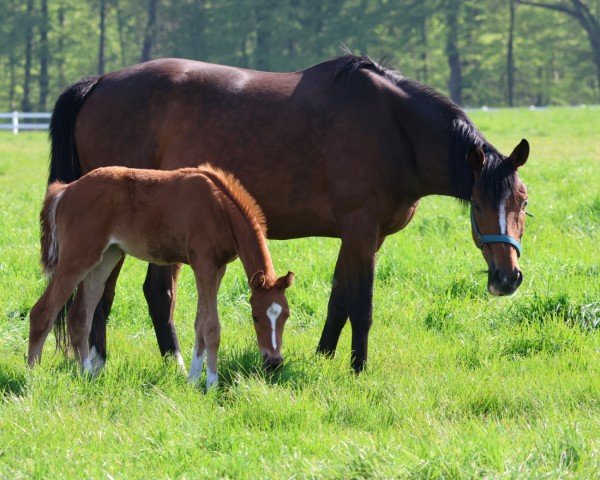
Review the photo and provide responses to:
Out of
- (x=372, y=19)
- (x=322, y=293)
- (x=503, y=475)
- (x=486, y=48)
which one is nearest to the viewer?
(x=503, y=475)

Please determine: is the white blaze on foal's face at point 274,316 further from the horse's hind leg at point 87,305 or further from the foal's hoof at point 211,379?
the horse's hind leg at point 87,305

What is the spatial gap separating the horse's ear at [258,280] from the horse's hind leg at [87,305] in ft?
4.05

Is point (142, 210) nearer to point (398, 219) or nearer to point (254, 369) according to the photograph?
point (254, 369)

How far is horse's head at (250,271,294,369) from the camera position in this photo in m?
5.08

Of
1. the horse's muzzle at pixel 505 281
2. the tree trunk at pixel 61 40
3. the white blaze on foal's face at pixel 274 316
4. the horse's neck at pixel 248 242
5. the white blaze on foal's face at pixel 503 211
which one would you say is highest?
the tree trunk at pixel 61 40

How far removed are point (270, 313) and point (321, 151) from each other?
163cm

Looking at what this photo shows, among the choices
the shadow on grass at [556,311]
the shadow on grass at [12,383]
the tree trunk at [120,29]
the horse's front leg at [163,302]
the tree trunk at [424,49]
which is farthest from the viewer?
the tree trunk at [120,29]

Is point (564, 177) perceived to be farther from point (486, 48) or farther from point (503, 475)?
point (486, 48)

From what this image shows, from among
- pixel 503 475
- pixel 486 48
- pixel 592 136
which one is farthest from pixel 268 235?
pixel 486 48

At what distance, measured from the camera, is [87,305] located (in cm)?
599

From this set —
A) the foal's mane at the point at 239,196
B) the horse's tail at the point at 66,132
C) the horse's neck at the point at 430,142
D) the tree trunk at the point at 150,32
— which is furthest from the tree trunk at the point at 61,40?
the foal's mane at the point at 239,196

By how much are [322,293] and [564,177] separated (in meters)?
7.31

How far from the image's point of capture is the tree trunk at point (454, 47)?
5134 cm

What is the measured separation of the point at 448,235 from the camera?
10195 millimetres
